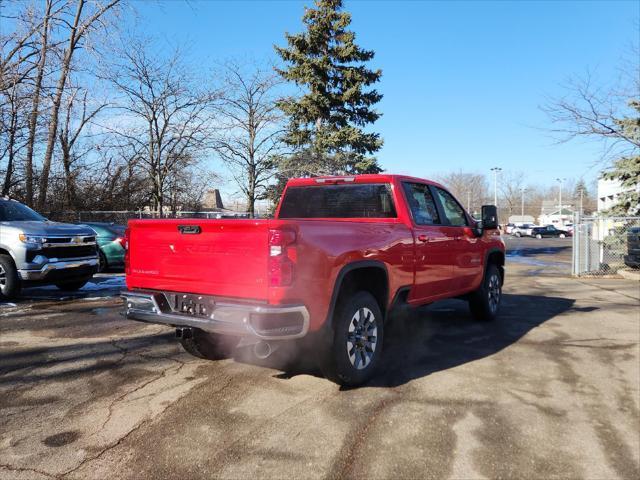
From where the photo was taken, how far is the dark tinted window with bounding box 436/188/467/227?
6031mm

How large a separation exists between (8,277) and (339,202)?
6.01 m

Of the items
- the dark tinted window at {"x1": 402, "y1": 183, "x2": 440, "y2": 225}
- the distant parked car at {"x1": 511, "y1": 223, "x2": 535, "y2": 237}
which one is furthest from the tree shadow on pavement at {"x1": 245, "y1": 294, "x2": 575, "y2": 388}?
the distant parked car at {"x1": 511, "y1": 223, "x2": 535, "y2": 237}

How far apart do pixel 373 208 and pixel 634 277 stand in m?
Result: 11.1

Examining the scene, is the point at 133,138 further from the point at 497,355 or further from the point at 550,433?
the point at 550,433

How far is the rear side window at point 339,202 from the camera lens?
521 centimetres

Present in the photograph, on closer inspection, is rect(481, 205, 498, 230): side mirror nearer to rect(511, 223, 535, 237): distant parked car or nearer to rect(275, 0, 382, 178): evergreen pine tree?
rect(275, 0, 382, 178): evergreen pine tree

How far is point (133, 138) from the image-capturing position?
71.5ft

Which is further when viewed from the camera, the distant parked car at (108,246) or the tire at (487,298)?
the distant parked car at (108,246)

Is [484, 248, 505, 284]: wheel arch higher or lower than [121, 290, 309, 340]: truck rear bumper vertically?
higher

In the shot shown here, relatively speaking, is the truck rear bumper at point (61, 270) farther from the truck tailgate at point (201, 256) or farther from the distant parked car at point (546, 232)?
the distant parked car at point (546, 232)

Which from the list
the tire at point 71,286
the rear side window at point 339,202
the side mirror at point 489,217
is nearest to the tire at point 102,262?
the tire at point 71,286

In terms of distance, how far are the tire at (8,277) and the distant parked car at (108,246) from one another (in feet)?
14.0

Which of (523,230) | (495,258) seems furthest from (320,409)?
(523,230)

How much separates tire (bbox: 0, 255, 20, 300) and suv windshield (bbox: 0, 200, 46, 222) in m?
0.96
